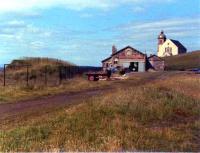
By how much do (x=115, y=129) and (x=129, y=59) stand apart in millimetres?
78803

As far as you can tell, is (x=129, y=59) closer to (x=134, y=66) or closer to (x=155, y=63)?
(x=134, y=66)

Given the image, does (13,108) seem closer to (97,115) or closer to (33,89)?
(97,115)

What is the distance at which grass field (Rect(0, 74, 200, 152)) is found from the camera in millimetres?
10297

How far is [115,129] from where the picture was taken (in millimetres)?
12203

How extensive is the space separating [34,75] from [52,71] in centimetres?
396

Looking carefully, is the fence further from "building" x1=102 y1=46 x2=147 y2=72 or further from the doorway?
the doorway

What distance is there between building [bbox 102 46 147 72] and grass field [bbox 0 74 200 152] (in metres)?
72.7

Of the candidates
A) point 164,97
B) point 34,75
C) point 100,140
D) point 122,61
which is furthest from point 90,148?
point 122,61

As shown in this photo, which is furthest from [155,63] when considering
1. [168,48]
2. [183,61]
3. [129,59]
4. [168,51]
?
[168,51]

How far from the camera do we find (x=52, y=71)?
55312 mm

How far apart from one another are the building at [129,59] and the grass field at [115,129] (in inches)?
2862

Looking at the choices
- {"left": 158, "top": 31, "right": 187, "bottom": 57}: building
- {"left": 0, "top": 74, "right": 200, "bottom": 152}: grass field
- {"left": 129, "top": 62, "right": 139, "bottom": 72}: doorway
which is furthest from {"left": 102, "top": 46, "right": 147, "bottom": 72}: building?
{"left": 0, "top": 74, "right": 200, "bottom": 152}: grass field

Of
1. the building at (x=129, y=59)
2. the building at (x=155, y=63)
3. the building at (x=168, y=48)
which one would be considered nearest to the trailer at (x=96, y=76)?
the building at (x=129, y=59)

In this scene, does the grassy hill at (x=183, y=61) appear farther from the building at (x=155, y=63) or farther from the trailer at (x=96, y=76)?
the trailer at (x=96, y=76)
